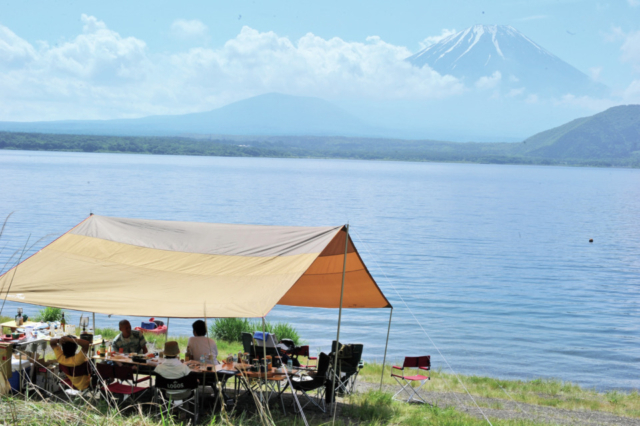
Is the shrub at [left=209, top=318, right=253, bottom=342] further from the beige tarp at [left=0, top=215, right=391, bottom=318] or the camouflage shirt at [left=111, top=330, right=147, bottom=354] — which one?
the camouflage shirt at [left=111, top=330, right=147, bottom=354]

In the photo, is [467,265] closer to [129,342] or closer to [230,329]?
[230,329]

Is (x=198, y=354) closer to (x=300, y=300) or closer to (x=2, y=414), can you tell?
(x=300, y=300)

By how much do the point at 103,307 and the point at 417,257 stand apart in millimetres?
26517

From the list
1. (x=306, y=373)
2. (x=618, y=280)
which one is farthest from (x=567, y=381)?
(x=618, y=280)

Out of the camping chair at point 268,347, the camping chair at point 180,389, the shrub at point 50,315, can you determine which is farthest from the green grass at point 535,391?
the shrub at point 50,315

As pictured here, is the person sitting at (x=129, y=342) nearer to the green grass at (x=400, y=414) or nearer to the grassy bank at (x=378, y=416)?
the grassy bank at (x=378, y=416)

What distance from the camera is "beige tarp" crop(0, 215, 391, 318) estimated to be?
7.20m

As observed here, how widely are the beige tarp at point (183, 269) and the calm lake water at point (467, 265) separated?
0.65 meters

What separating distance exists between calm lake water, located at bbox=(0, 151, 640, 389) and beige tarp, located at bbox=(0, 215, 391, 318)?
25.4 inches

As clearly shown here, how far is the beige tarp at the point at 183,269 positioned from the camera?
7.20m

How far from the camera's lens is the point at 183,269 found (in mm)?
8508

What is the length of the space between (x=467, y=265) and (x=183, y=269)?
2458cm

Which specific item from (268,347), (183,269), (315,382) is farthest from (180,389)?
(268,347)

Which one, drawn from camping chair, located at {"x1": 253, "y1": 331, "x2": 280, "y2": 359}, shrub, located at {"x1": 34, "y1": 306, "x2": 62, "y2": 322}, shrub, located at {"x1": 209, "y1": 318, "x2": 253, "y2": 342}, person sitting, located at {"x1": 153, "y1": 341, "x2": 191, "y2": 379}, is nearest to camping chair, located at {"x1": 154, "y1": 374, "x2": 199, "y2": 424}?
person sitting, located at {"x1": 153, "y1": 341, "x2": 191, "y2": 379}
